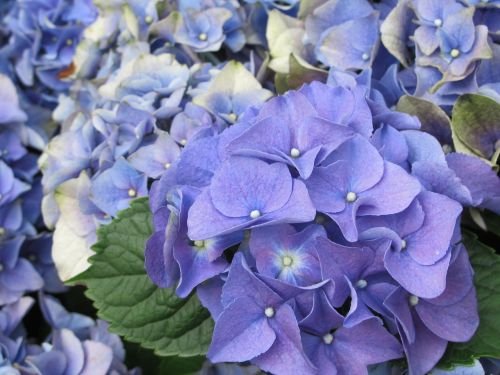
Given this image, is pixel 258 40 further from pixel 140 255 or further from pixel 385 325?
pixel 385 325

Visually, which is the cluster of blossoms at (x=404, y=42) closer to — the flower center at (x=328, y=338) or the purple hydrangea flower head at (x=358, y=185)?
the purple hydrangea flower head at (x=358, y=185)

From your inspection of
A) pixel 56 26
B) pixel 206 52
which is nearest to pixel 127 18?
pixel 206 52

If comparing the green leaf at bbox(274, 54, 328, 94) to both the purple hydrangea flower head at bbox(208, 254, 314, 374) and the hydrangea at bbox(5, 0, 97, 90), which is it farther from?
the hydrangea at bbox(5, 0, 97, 90)

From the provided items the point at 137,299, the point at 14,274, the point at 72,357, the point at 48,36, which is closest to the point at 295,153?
the point at 137,299

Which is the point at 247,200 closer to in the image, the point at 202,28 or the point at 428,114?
the point at 428,114

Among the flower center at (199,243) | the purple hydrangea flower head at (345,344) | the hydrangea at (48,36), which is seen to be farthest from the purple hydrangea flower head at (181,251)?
the hydrangea at (48,36)

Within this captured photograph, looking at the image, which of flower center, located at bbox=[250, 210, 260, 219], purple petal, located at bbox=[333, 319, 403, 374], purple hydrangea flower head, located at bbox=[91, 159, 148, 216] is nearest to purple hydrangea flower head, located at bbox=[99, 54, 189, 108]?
purple hydrangea flower head, located at bbox=[91, 159, 148, 216]
